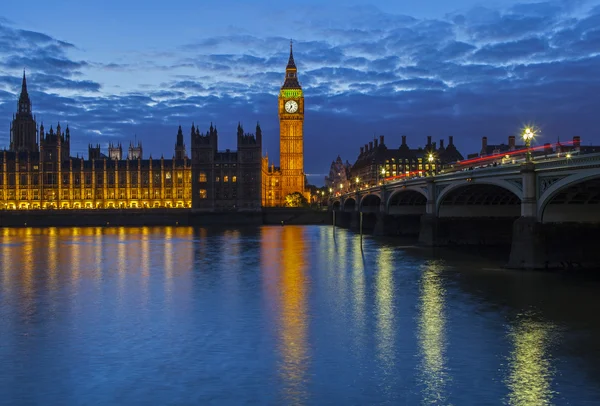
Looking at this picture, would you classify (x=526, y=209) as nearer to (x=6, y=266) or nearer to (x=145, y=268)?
(x=145, y=268)

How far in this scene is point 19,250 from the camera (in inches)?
2443

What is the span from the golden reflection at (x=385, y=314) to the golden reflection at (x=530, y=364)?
3435 millimetres

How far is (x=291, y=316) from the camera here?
2611cm

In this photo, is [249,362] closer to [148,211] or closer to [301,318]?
[301,318]

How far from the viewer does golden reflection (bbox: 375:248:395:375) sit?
1923 centimetres

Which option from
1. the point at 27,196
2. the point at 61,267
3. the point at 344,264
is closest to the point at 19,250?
the point at 61,267

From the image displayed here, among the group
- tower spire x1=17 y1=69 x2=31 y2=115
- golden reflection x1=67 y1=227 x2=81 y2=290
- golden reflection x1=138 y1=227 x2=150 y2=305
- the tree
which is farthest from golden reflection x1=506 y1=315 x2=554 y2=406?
tower spire x1=17 y1=69 x2=31 y2=115

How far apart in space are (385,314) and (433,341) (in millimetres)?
5161

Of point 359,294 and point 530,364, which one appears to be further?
point 359,294

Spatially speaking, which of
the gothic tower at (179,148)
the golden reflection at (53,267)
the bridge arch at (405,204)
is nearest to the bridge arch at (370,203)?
the bridge arch at (405,204)

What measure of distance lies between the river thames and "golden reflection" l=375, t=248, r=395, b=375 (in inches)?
3.8

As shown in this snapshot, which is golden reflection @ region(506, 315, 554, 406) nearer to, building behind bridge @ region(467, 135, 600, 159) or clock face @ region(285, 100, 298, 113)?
building behind bridge @ region(467, 135, 600, 159)

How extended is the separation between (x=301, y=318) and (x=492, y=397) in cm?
1121

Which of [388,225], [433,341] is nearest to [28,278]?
[433,341]
